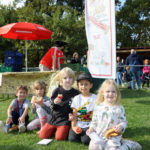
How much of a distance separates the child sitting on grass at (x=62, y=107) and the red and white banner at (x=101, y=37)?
17.5 inches

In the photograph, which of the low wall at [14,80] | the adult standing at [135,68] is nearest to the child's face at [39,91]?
the low wall at [14,80]

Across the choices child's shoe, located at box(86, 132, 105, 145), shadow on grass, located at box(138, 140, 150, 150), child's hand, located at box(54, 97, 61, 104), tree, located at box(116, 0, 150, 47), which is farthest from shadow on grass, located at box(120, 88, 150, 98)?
tree, located at box(116, 0, 150, 47)

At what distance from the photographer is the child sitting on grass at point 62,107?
353 cm

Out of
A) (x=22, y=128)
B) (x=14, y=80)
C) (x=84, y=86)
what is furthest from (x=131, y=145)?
(x=14, y=80)

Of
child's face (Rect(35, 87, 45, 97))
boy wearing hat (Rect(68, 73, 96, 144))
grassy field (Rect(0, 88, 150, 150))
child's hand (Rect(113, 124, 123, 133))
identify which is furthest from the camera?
child's face (Rect(35, 87, 45, 97))

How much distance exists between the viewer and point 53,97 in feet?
12.0

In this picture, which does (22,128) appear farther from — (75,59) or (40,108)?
(75,59)

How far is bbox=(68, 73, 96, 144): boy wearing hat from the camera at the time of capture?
10.9ft

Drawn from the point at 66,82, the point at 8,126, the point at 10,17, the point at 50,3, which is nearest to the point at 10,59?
the point at 8,126

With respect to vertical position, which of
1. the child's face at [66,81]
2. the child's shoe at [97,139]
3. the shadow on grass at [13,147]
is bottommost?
the shadow on grass at [13,147]

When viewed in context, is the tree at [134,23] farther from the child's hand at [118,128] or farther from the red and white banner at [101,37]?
the child's hand at [118,128]

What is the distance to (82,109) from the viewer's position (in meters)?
3.32

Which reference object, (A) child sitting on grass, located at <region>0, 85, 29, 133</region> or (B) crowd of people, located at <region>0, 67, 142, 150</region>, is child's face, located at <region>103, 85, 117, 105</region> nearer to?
(B) crowd of people, located at <region>0, 67, 142, 150</region>

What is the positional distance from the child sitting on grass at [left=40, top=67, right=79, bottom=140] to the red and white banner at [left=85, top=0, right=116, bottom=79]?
17.5 inches
